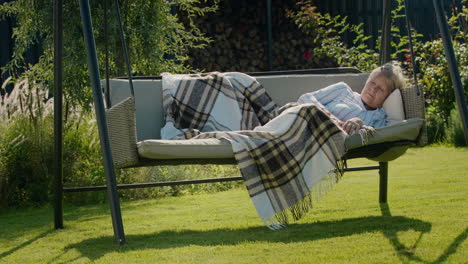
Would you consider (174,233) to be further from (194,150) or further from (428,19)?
(428,19)

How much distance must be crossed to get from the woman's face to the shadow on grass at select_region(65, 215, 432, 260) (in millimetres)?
618

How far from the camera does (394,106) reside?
3574 mm

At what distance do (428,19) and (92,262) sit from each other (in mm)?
7338

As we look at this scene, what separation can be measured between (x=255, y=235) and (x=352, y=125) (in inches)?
28.0

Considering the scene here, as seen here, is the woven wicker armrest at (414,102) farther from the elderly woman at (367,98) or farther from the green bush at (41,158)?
the green bush at (41,158)

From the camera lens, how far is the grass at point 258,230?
279 centimetres

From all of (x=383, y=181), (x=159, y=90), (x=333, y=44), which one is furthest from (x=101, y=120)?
(x=333, y=44)

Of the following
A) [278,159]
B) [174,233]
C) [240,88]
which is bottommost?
[174,233]

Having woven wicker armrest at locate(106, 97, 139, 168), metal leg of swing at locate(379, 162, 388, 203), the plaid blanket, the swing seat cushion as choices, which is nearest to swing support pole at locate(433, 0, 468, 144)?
the swing seat cushion

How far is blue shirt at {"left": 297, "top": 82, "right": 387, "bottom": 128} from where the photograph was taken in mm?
3680

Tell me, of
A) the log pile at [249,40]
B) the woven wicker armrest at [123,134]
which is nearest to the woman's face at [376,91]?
the woven wicker armrest at [123,134]

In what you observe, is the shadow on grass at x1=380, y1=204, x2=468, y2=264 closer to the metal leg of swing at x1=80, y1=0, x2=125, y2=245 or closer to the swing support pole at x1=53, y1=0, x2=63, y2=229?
the metal leg of swing at x1=80, y1=0, x2=125, y2=245

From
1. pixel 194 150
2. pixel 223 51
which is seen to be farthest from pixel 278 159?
pixel 223 51

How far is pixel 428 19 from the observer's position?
910cm
